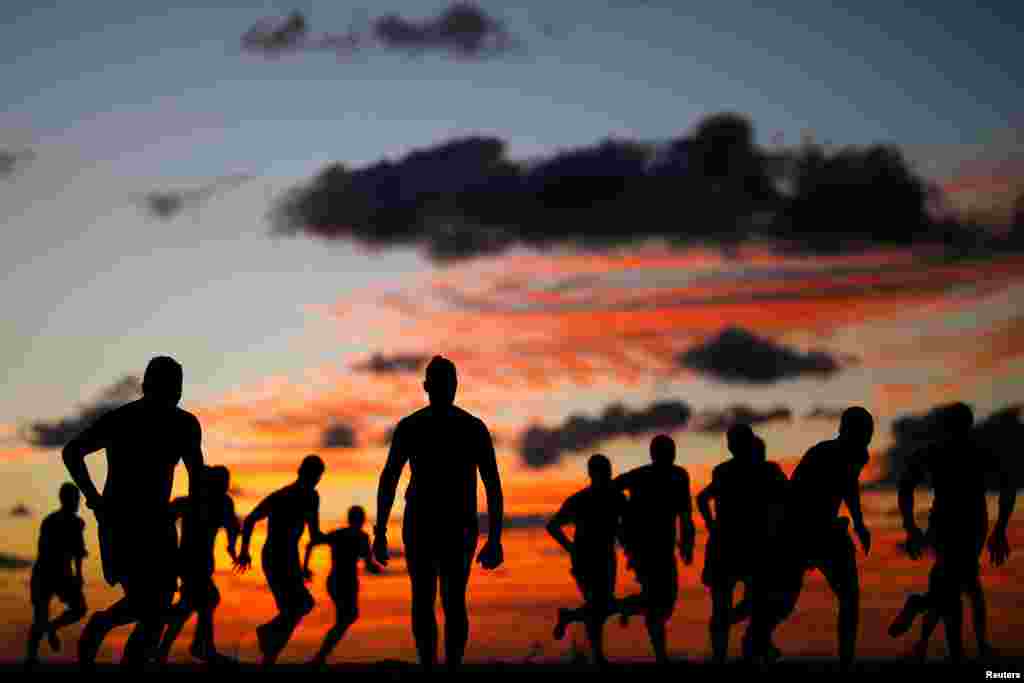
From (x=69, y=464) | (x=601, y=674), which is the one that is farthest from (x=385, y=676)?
(x=69, y=464)

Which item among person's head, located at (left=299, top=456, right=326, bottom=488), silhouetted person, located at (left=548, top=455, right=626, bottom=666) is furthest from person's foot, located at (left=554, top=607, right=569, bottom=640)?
person's head, located at (left=299, top=456, right=326, bottom=488)

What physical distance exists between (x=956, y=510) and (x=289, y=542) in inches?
298

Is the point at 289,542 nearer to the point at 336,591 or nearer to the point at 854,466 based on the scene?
the point at 336,591

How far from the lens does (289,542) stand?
19.5 m

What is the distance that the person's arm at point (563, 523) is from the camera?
19.4 metres

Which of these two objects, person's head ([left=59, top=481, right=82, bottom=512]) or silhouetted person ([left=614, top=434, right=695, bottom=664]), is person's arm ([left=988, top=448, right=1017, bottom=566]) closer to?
silhouetted person ([left=614, top=434, right=695, bottom=664])

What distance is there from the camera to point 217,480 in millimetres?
19797

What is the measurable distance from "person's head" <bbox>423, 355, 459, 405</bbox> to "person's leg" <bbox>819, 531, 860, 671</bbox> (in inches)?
166

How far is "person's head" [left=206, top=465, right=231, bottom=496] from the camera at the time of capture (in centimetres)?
1966

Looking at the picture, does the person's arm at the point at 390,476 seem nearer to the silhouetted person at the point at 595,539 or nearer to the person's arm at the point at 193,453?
the person's arm at the point at 193,453

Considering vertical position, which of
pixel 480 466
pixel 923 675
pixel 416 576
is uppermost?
pixel 480 466

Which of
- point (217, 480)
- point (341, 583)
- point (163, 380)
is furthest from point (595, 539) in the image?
point (163, 380)

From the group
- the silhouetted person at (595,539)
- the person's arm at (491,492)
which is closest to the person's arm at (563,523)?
the silhouetted person at (595,539)

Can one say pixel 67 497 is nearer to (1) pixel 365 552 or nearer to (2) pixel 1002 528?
(1) pixel 365 552
